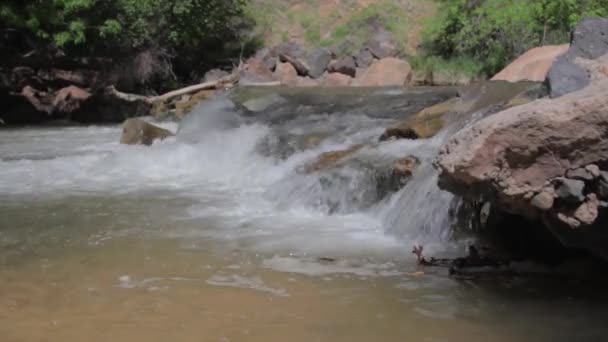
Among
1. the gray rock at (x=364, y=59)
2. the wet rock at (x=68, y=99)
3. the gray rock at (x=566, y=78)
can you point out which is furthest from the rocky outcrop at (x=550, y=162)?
the gray rock at (x=364, y=59)

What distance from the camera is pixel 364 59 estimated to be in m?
18.3

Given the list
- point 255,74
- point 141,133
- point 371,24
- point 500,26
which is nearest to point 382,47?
point 371,24

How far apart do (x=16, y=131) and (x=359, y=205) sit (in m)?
10.5

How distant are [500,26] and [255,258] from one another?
13464 millimetres

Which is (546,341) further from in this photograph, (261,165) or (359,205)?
(261,165)

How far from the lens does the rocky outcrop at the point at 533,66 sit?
10961mm

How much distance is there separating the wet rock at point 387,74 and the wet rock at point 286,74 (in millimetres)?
1802

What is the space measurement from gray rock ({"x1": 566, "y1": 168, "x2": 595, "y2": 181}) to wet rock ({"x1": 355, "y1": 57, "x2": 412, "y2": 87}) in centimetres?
1256

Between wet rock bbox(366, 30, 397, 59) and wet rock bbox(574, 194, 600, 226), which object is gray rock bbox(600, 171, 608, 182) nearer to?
wet rock bbox(574, 194, 600, 226)

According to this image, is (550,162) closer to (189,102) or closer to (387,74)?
(189,102)

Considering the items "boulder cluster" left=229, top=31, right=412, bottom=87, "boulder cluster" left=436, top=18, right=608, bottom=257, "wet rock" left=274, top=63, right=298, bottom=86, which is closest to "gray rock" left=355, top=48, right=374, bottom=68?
"boulder cluster" left=229, top=31, right=412, bottom=87

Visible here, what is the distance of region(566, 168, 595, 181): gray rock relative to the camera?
3.38 m

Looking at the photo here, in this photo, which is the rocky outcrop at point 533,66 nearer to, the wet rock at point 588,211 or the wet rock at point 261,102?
the wet rock at point 261,102

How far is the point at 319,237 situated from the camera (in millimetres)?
5512
